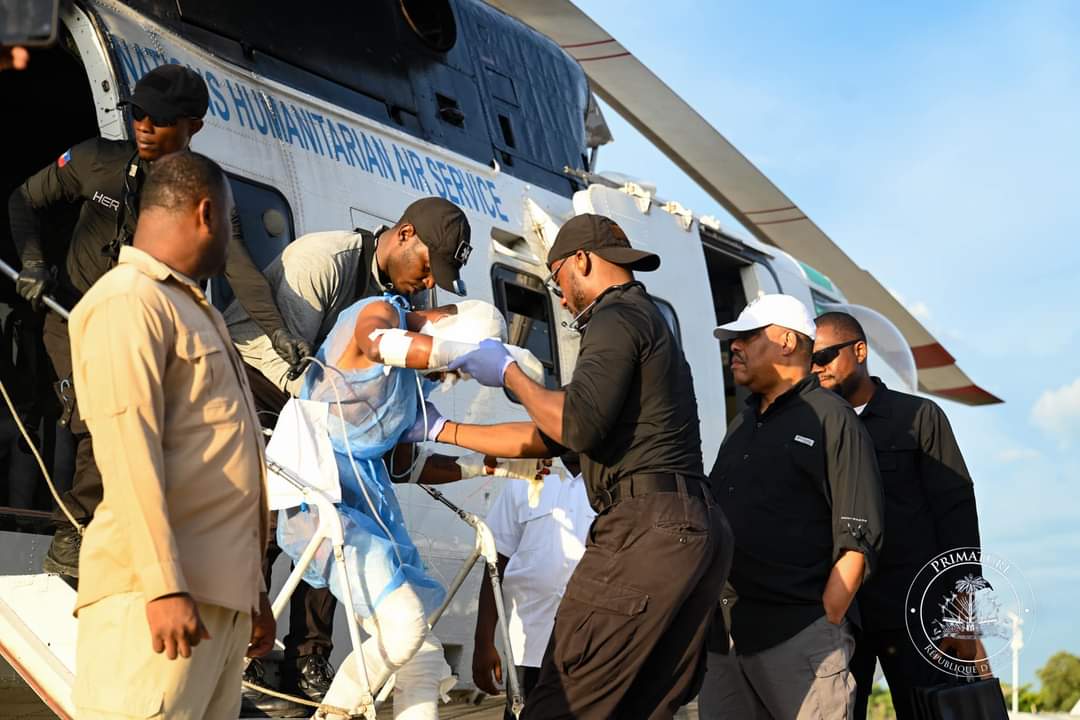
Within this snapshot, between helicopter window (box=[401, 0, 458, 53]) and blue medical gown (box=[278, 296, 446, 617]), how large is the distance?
3.23m

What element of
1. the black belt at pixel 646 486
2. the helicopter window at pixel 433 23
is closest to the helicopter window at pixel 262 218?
the helicopter window at pixel 433 23

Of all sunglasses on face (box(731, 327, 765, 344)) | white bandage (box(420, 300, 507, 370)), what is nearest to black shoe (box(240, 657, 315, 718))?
white bandage (box(420, 300, 507, 370))

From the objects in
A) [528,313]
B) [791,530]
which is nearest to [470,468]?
[791,530]

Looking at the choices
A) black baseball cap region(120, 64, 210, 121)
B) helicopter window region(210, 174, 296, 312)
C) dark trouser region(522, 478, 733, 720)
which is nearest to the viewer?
dark trouser region(522, 478, 733, 720)

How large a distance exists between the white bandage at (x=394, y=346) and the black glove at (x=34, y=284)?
1307mm

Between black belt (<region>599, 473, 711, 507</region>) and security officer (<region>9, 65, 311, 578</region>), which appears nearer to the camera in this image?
black belt (<region>599, 473, 711, 507</region>)

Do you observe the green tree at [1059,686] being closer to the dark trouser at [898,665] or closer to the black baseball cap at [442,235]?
the dark trouser at [898,665]

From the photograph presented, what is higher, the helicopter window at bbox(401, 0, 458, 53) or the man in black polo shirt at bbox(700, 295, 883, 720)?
the helicopter window at bbox(401, 0, 458, 53)

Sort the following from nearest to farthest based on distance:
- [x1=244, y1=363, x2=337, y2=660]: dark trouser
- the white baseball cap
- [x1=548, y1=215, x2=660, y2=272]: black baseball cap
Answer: [x1=548, y1=215, x2=660, y2=272]: black baseball cap < [x1=244, y1=363, x2=337, y2=660]: dark trouser < the white baseball cap

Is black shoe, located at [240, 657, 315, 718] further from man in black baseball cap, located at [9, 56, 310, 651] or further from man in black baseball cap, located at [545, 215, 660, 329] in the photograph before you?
man in black baseball cap, located at [545, 215, 660, 329]

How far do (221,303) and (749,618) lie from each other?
239 cm

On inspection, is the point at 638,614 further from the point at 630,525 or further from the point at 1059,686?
the point at 1059,686

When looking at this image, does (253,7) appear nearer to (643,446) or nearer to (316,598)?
(316,598)

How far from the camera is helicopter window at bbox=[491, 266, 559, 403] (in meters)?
7.00
